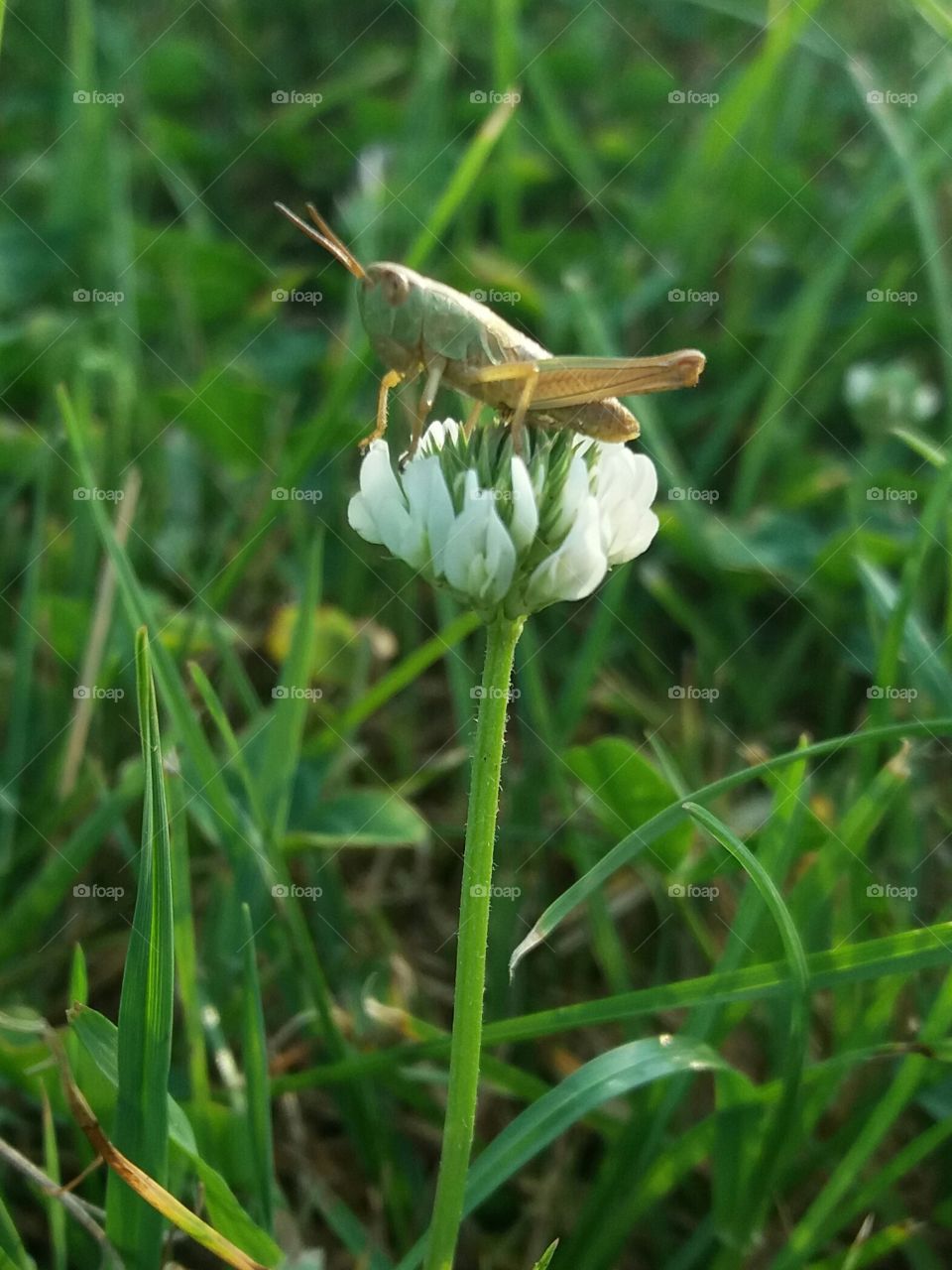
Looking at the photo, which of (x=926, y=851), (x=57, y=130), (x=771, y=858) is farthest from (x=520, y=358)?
(x=57, y=130)

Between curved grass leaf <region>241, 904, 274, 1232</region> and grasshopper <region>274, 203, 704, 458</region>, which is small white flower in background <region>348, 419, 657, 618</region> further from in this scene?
curved grass leaf <region>241, 904, 274, 1232</region>

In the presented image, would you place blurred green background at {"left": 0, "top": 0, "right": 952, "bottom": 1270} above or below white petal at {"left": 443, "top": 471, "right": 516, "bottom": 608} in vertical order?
below

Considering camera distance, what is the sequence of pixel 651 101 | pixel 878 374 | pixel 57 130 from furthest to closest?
pixel 651 101
pixel 57 130
pixel 878 374

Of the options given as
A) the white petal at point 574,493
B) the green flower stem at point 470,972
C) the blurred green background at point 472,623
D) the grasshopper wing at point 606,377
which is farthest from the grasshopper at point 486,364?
the blurred green background at point 472,623

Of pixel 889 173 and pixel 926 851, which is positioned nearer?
pixel 926 851

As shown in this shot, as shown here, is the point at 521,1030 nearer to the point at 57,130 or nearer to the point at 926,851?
the point at 926,851

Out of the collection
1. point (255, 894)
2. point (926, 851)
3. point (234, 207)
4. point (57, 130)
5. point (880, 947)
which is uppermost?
point (57, 130)

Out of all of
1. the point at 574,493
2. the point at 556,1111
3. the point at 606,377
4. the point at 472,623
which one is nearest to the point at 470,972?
the point at 556,1111

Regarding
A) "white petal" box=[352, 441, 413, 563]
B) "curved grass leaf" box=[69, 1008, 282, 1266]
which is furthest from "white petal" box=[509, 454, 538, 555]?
"curved grass leaf" box=[69, 1008, 282, 1266]

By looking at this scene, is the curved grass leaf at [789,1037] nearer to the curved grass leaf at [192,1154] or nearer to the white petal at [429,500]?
the white petal at [429,500]
